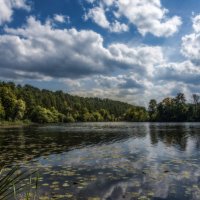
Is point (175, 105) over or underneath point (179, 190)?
over

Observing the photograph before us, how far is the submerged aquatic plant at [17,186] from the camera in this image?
469 cm

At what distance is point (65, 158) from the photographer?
974 inches

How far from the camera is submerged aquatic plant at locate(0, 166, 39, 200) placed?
469cm

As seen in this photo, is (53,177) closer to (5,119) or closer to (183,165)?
(183,165)

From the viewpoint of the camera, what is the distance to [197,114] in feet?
568

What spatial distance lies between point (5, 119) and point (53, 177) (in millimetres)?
113518

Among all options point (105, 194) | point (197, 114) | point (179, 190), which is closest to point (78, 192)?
point (105, 194)

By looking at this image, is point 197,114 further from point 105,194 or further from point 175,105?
point 105,194

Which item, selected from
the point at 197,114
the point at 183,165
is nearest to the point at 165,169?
the point at 183,165

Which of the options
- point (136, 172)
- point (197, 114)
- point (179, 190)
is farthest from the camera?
point (197, 114)

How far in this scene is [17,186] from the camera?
48.9 feet

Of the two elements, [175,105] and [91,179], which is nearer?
[91,179]

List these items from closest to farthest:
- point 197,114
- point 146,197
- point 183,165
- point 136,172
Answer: point 146,197 → point 136,172 → point 183,165 → point 197,114

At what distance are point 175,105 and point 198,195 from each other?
175152 mm
